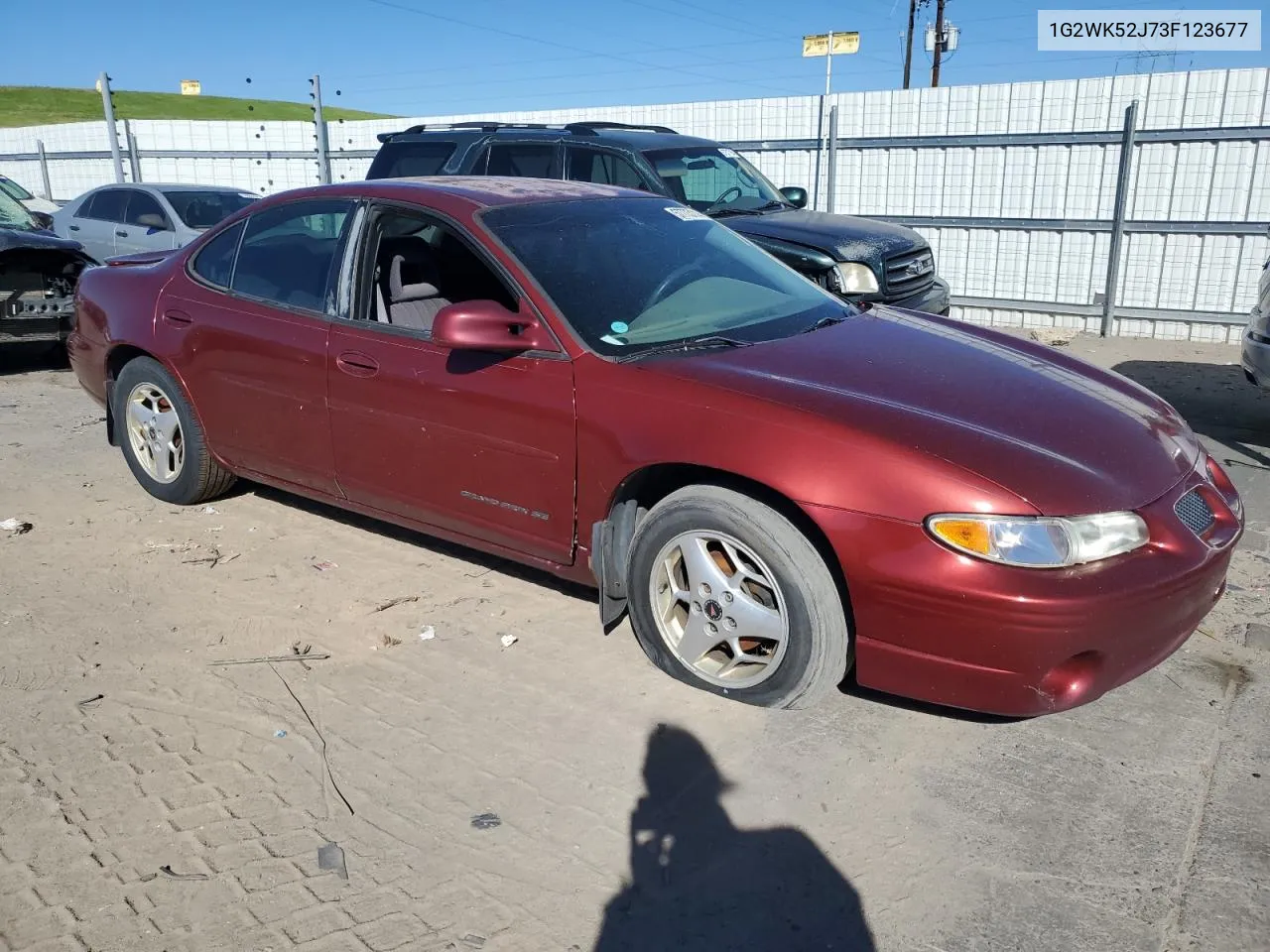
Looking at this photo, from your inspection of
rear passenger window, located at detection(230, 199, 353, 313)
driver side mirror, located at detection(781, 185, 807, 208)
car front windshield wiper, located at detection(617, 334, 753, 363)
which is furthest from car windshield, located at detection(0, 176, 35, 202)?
car front windshield wiper, located at detection(617, 334, 753, 363)

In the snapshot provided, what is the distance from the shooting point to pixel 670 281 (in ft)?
13.4

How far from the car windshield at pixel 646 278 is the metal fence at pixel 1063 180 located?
805 cm

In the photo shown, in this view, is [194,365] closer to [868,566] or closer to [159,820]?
[159,820]

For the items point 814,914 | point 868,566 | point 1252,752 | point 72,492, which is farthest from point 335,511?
point 1252,752

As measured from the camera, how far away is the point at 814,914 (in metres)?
2.50

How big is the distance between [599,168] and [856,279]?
7.85ft

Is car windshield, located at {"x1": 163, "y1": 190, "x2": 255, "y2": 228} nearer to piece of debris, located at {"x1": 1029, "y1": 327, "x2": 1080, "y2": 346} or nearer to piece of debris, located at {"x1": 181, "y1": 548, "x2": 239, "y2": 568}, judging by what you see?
piece of debris, located at {"x1": 181, "y1": 548, "x2": 239, "y2": 568}

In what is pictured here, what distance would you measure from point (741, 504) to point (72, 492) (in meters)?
4.30

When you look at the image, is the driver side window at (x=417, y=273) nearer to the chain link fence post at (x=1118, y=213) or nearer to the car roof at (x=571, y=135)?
the car roof at (x=571, y=135)

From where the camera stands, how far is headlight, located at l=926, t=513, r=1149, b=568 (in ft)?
9.26

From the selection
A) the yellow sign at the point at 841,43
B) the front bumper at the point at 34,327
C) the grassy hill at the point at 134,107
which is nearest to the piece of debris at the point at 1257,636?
the front bumper at the point at 34,327

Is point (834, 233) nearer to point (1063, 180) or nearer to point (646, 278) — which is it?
point (646, 278)

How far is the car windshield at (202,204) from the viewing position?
487 inches

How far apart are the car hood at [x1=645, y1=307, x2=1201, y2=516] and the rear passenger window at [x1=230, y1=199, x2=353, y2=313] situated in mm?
1712
